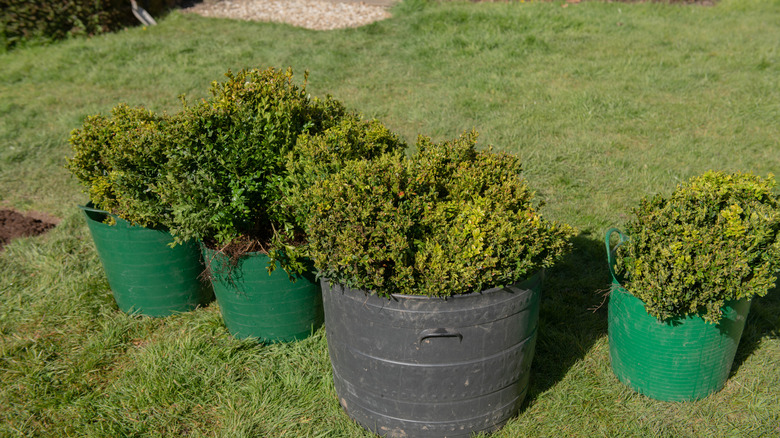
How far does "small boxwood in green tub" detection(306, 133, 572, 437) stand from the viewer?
2527mm

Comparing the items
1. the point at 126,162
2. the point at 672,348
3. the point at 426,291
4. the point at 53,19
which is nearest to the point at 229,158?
the point at 126,162

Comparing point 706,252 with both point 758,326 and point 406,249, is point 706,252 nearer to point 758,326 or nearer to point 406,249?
point 758,326

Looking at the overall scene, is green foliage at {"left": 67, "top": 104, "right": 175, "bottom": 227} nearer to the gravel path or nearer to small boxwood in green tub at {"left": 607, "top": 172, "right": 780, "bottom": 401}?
small boxwood in green tub at {"left": 607, "top": 172, "right": 780, "bottom": 401}

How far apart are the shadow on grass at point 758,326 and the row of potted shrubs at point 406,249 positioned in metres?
0.39

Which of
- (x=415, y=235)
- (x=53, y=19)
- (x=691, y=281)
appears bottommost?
(x=53, y=19)

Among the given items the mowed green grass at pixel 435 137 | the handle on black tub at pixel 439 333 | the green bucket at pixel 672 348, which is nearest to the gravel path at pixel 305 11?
the mowed green grass at pixel 435 137

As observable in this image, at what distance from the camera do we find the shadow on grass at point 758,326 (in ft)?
11.0

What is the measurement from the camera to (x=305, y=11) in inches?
455

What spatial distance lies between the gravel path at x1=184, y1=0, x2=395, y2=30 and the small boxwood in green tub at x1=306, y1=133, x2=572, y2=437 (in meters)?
8.69

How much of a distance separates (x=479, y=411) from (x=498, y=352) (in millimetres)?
343

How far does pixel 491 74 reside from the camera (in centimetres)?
800

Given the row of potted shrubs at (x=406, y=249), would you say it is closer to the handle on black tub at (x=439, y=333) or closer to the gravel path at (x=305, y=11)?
the handle on black tub at (x=439, y=333)

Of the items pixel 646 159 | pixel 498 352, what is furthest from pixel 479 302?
pixel 646 159

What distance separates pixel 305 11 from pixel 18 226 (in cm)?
781
